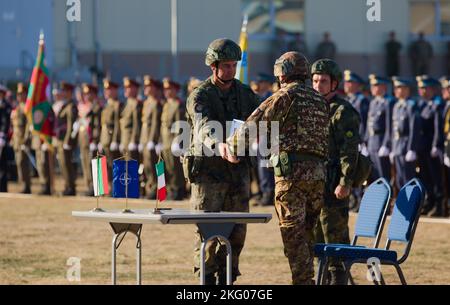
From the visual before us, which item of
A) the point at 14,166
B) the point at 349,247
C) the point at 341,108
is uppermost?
the point at 341,108

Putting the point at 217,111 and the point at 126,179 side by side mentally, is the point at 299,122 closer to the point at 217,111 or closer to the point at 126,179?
the point at 217,111

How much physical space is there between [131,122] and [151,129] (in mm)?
608

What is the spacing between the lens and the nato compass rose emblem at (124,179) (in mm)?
9977

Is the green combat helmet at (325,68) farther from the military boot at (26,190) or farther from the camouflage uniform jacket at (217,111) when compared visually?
the military boot at (26,190)

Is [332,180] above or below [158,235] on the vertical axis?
above

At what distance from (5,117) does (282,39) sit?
395 inches

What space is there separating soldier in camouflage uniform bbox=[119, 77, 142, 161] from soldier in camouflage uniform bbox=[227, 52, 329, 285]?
13585mm

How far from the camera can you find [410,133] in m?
19.8

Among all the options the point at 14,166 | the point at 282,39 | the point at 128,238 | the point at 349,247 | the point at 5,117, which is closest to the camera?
the point at 349,247

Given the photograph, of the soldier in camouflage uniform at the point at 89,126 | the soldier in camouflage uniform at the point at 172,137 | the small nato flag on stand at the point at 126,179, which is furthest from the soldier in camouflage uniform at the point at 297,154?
the soldier in camouflage uniform at the point at 89,126

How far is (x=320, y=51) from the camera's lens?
33469mm

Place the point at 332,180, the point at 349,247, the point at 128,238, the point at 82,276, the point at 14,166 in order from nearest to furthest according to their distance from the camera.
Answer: the point at 349,247 → the point at 332,180 → the point at 82,276 → the point at 128,238 → the point at 14,166
